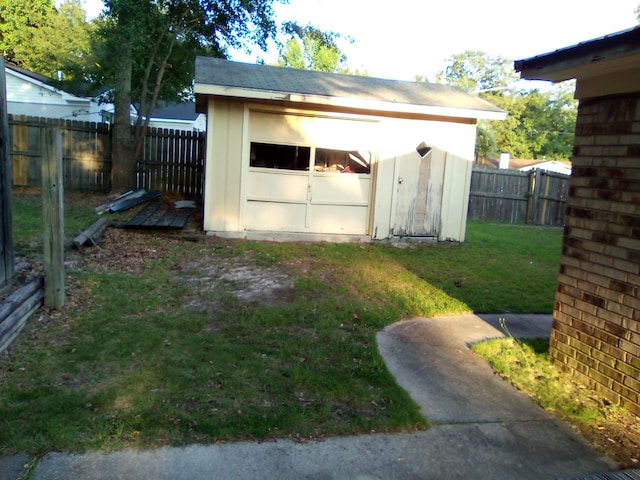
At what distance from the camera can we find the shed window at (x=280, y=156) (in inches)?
391

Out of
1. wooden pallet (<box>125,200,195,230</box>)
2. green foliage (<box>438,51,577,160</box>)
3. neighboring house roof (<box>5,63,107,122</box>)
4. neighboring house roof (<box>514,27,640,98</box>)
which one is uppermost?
green foliage (<box>438,51,577,160</box>)

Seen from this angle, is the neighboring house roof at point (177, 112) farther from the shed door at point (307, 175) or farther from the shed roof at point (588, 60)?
the shed roof at point (588, 60)

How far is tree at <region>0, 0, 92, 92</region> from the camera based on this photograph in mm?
29227

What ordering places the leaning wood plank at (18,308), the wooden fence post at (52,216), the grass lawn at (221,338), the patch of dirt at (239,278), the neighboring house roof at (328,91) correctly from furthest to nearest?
1. the neighboring house roof at (328,91)
2. the patch of dirt at (239,278)
3. the wooden fence post at (52,216)
4. the leaning wood plank at (18,308)
5. the grass lawn at (221,338)

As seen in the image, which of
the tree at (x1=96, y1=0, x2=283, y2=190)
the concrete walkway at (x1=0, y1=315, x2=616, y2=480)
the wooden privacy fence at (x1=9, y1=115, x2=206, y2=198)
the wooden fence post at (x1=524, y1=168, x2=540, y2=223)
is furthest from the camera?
→ the wooden fence post at (x1=524, y1=168, x2=540, y2=223)

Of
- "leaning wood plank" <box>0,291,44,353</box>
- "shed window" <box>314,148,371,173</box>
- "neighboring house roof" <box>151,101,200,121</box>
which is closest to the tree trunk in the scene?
"shed window" <box>314,148,371,173</box>

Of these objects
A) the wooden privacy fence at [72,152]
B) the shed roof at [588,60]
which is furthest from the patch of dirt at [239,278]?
the wooden privacy fence at [72,152]

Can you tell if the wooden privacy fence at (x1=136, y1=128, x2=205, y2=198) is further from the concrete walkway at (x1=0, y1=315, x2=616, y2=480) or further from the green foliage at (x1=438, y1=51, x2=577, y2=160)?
the green foliage at (x1=438, y1=51, x2=577, y2=160)

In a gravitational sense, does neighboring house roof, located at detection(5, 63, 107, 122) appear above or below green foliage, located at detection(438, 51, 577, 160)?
below

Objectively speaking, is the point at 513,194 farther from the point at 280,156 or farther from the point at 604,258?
the point at 604,258

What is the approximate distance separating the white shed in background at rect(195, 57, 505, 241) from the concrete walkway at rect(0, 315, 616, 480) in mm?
6266

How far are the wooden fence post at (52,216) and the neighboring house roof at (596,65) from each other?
14.6 feet

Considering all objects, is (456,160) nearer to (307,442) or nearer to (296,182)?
(296,182)

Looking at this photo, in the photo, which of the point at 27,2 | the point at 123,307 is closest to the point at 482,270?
the point at 123,307
